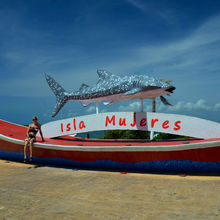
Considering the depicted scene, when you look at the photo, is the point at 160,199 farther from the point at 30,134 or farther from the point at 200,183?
the point at 30,134

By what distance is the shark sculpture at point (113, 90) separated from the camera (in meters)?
8.30

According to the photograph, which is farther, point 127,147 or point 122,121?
point 122,121

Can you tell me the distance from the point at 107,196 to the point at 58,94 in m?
6.61

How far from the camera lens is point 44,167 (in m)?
7.07

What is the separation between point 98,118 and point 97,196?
4.46 metres

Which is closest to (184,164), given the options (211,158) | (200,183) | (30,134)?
(211,158)

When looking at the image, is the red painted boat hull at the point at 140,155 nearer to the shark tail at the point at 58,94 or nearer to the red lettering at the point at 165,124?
the red lettering at the point at 165,124

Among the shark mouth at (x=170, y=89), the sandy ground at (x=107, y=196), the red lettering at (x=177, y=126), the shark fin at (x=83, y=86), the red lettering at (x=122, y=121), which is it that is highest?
the shark fin at (x=83, y=86)

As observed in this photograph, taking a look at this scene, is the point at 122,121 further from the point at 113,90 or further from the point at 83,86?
the point at 83,86

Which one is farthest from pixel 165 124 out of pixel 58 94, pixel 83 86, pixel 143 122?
pixel 58 94

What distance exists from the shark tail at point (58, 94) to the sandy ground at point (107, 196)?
4.13m

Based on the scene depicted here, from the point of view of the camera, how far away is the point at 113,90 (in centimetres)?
890

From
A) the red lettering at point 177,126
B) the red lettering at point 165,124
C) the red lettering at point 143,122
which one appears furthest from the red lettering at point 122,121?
the red lettering at point 177,126

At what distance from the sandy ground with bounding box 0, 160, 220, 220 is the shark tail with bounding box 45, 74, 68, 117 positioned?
4134mm
